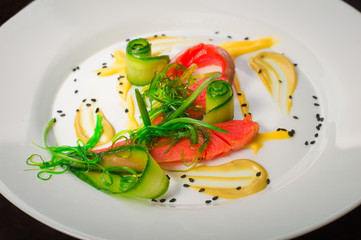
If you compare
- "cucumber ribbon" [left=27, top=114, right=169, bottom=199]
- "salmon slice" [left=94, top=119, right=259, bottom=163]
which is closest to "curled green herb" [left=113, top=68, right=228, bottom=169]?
"salmon slice" [left=94, top=119, right=259, bottom=163]

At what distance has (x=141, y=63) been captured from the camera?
3426mm

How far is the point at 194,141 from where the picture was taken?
2836 millimetres

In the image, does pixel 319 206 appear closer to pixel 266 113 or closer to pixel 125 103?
pixel 266 113

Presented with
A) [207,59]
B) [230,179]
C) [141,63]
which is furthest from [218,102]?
[141,63]

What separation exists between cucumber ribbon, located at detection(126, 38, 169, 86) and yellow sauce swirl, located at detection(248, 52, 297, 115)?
2.62ft

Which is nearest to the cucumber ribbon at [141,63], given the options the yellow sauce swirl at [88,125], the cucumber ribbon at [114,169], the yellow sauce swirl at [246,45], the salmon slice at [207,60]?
the salmon slice at [207,60]

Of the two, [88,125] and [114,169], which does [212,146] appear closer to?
[114,169]

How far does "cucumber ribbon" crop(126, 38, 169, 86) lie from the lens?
135 inches

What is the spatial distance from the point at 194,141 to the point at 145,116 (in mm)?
385

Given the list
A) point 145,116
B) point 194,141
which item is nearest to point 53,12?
point 145,116

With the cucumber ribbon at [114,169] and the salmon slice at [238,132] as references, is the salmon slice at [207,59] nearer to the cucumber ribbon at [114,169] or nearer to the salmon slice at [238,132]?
the salmon slice at [238,132]

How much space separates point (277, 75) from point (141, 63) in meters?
1.13

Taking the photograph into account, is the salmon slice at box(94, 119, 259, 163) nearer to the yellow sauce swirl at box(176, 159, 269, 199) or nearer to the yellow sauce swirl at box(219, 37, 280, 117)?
the yellow sauce swirl at box(176, 159, 269, 199)

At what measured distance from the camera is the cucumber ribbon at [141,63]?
11.3ft
